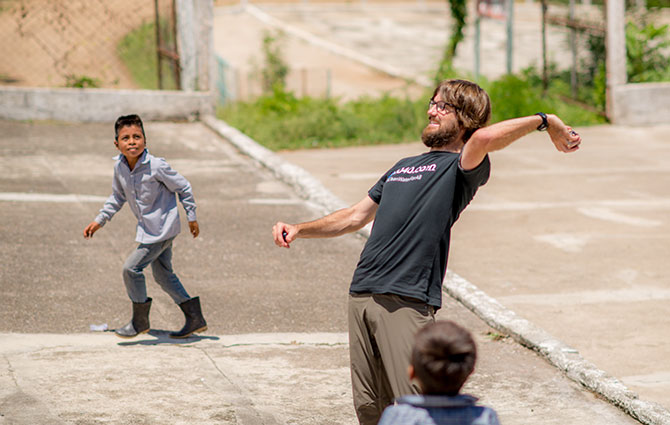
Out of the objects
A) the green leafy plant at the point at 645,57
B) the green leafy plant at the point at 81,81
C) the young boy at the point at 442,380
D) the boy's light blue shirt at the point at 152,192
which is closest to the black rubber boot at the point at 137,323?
the boy's light blue shirt at the point at 152,192

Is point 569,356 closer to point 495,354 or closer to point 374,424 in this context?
point 495,354

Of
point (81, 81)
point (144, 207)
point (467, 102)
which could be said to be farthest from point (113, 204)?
point (81, 81)

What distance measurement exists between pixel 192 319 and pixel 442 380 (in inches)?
Result: 142

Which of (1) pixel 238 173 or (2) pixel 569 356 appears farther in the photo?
(1) pixel 238 173

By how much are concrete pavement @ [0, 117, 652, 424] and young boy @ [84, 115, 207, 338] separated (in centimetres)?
31

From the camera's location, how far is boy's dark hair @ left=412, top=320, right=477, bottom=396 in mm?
2580

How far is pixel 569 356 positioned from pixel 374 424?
7.59 ft

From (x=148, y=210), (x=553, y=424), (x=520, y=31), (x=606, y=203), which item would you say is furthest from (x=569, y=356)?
(x=520, y=31)

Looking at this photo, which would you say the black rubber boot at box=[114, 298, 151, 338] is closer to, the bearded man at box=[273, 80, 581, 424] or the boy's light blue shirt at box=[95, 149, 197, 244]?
the boy's light blue shirt at box=[95, 149, 197, 244]

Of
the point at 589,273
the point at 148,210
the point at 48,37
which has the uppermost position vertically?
the point at 48,37

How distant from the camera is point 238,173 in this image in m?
11.0

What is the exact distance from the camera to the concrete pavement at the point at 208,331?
4906mm

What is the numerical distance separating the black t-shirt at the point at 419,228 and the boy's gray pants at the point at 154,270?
7.63 feet

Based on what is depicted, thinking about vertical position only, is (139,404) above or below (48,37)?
below
